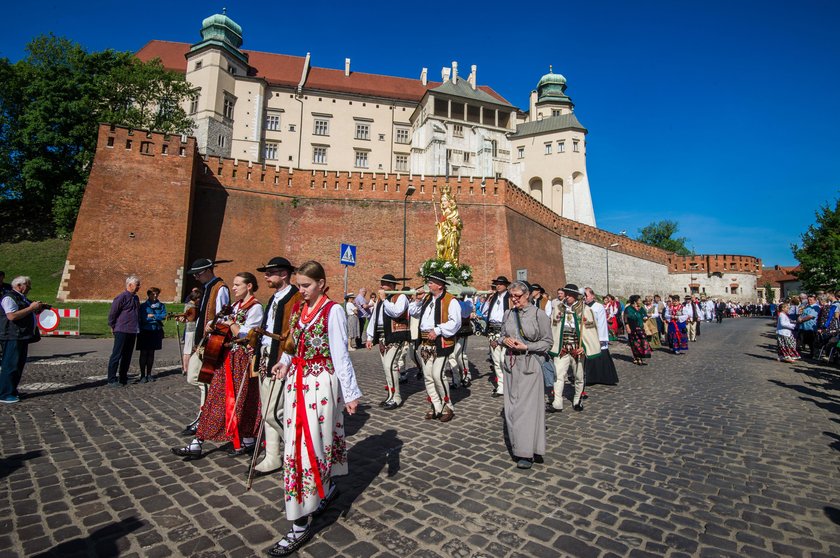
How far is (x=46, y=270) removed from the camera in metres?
24.8

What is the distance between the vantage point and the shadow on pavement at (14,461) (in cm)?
390

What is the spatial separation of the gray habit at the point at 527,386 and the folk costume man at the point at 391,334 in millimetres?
2525

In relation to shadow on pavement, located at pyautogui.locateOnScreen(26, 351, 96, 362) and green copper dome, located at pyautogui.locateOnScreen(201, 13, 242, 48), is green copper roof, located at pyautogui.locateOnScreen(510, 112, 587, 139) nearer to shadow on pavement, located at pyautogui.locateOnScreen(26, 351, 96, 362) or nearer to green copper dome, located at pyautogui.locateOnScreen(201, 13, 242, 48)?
green copper dome, located at pyautogui.locateOnScreen(201, 13, 242, 48)

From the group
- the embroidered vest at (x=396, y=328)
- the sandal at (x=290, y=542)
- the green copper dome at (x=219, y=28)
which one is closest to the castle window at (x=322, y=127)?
the green copper dome at (x=219, y=28)

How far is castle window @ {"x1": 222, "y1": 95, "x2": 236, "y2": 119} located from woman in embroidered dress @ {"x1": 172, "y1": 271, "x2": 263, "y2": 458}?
44818 mm

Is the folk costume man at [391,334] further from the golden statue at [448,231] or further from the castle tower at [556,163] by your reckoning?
the castle tower at [556,163]

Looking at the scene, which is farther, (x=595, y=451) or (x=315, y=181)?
(x=315, y=181)

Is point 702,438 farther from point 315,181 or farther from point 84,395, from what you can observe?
point 315,181

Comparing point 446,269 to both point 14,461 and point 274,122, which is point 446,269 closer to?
point 14,461

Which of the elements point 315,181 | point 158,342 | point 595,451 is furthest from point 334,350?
point 315,181

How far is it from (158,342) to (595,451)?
8.11 metres

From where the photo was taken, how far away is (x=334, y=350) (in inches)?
123

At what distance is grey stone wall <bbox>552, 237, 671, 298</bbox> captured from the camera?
4056 cm

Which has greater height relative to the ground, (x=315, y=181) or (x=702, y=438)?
(x=315, y=181)
